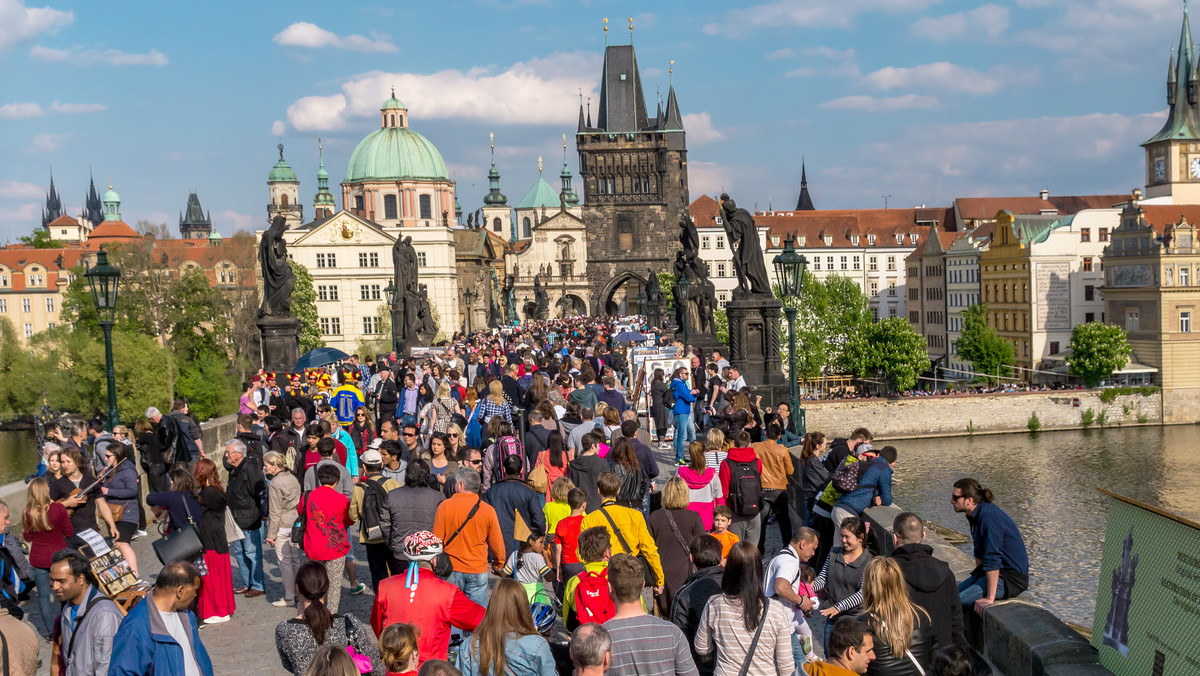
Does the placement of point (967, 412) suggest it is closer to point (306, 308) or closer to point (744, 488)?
point (306, 308)

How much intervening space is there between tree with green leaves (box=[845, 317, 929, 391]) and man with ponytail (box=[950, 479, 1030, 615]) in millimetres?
59784

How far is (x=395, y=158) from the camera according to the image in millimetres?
101875

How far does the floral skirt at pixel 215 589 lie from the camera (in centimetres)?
793

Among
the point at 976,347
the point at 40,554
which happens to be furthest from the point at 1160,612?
the point at 976,347

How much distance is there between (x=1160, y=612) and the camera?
4.41 m

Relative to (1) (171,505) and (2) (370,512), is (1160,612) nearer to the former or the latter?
(2) (370,512)

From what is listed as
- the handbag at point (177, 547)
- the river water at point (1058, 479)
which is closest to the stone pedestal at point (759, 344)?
the river water at point (1058, 479)

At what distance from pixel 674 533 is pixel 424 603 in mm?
1841

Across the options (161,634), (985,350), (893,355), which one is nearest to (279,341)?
(161,634)

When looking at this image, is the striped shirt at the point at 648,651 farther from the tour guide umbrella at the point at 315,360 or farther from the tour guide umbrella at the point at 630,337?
the tour guide umbrella at the point at 630,337

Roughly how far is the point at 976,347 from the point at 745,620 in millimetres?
70091

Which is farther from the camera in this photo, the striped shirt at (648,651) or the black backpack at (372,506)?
the black backpack at (372,506)

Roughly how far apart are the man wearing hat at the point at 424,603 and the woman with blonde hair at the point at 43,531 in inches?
124

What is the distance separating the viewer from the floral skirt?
7.93m
